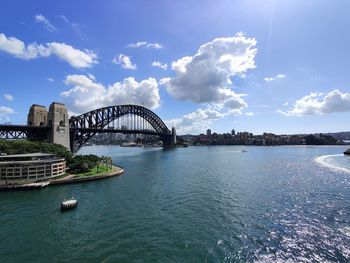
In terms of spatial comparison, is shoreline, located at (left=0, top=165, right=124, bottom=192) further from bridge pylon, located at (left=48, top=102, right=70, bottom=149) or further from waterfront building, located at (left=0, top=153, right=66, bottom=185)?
bridge pylon, located at (left=48, top=102, right=70, bottom=149)

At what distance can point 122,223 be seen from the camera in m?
26.6

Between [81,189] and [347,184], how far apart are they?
45736 millimetres

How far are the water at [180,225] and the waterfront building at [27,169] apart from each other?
7.48 meters

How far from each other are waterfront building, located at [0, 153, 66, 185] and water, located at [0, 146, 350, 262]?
7484 mm

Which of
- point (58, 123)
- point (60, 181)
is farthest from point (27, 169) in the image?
point (58, 123)

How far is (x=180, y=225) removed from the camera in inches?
1010

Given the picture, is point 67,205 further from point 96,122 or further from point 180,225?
point 96,122

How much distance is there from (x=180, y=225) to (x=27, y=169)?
3584 cm

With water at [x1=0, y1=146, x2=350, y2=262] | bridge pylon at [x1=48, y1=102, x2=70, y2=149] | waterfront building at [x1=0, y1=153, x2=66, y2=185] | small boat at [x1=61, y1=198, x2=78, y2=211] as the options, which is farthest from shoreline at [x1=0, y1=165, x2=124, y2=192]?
bridge pylon at [x1=48, y1=102, x2=70, y2=149]

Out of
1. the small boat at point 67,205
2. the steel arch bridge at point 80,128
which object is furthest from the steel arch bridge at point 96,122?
the small boat at point 67,205

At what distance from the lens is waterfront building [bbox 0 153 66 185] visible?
4691 cm

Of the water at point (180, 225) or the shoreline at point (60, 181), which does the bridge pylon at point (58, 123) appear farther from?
the water at point (180, 225)

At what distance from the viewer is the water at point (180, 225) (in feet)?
64.8

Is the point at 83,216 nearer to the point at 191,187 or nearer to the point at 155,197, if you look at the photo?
the point at 155,197
